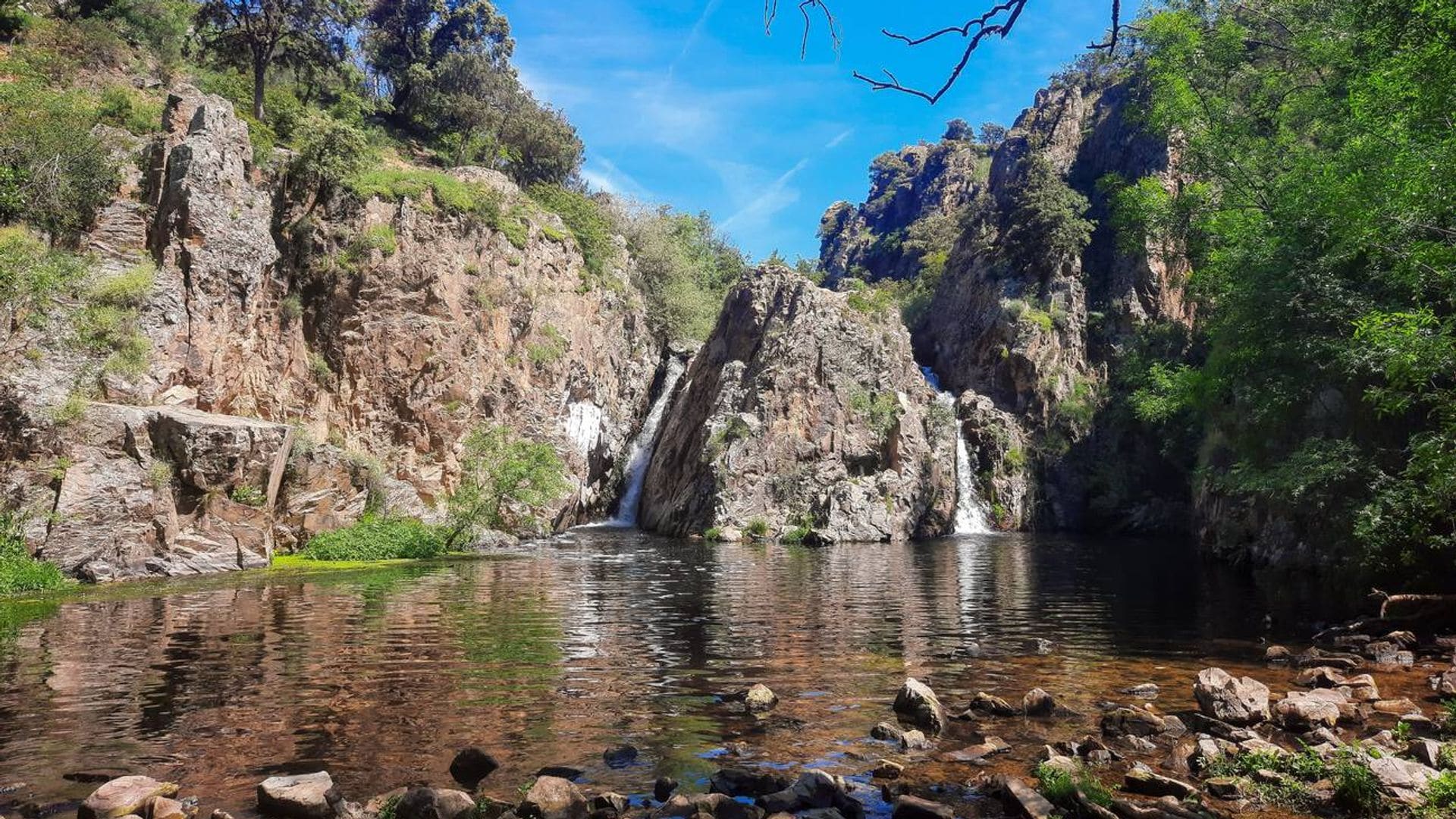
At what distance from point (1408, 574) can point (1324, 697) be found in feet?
40.2

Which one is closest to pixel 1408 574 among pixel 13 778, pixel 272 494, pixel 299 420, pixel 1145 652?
pixel 1145 652

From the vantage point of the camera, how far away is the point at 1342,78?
112 feet

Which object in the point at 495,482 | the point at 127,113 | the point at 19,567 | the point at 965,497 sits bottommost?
the point at 19,567

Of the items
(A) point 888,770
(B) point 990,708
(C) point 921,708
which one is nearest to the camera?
(A) point 888,770

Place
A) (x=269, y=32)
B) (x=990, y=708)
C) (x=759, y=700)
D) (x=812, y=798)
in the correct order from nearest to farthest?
(x=812, y=798) < (x=990, y=708) < (x=759, y=700) < (x=269, y=32)

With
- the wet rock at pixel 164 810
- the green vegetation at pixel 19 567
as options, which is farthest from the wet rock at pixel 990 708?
the green vegetation at pixel 19 567

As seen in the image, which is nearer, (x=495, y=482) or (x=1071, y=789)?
(x=1071, y=789)

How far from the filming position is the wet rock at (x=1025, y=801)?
7.34 metres

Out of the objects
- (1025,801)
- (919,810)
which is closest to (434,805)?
Result: (919,810)

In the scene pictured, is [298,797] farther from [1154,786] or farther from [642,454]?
[642,454]

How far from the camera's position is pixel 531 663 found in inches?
595

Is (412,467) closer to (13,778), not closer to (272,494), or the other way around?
(272,494)

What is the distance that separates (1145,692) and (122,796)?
1303 cm

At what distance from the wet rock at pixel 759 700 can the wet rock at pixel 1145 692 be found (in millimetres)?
5519
